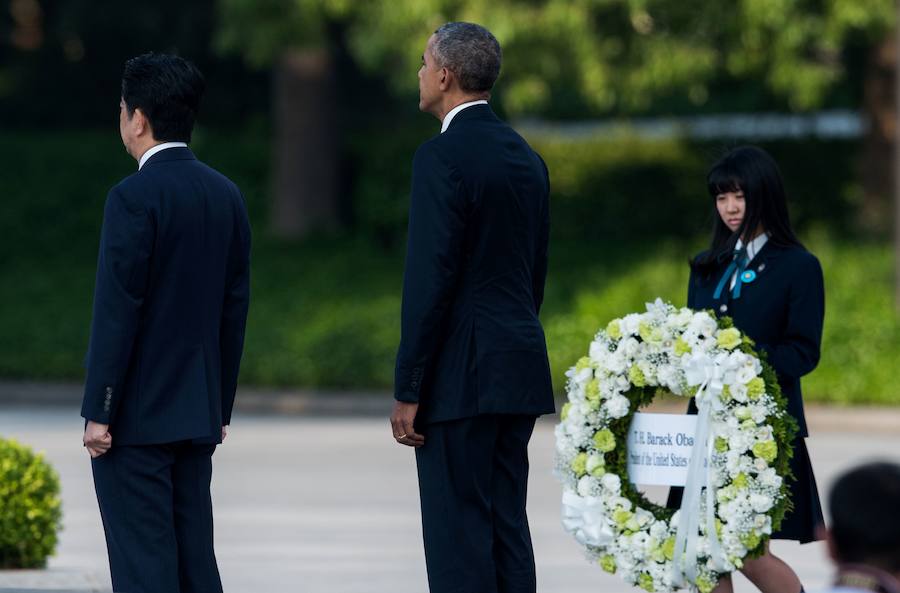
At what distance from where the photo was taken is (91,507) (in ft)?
34.3

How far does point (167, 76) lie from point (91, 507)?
18.3 feet

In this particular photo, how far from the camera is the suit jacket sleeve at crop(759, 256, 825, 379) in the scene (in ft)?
19.1

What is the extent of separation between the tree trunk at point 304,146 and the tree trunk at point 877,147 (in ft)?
22.4

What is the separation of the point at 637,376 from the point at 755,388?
34 centimetres

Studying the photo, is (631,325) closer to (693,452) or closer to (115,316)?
(693,452)

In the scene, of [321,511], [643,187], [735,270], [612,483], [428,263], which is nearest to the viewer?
[428,263]

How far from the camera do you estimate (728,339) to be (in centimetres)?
540

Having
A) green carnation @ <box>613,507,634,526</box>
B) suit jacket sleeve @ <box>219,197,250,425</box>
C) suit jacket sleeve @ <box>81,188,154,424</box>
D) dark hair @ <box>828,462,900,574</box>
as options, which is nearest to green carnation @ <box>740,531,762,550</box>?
green carnation @ <box>613,507,634,526</box>

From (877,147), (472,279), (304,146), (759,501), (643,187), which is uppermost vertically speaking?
(304,146)

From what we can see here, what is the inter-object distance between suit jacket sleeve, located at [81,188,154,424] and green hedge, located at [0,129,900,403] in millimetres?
10881

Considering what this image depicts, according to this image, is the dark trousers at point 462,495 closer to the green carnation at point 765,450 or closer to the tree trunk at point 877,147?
the green carnation at point 765,450

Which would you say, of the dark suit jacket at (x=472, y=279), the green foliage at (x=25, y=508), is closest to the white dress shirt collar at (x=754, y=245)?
the dark suit jacket at (x=472, y=279)

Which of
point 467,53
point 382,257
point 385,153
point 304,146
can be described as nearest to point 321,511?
point 467,53

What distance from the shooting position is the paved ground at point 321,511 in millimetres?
8055
